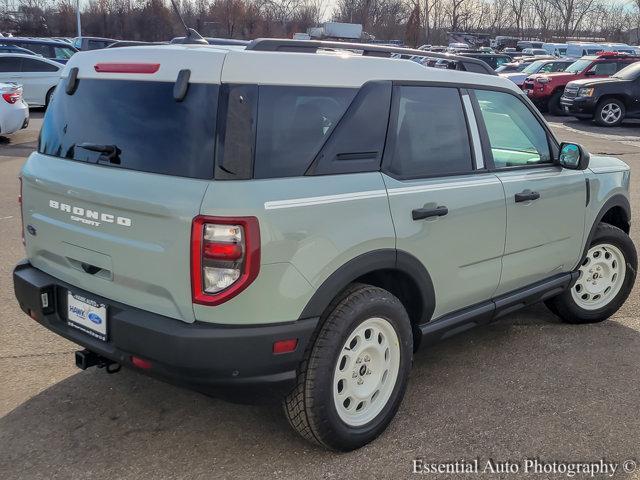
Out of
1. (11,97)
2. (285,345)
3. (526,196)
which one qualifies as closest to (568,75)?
(11,97)

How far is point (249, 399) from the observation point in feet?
9.02

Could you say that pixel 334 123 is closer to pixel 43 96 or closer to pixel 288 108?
pixel 288 108

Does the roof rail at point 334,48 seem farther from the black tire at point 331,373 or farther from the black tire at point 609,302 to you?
the black tire at point 609,302

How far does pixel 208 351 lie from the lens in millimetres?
2590

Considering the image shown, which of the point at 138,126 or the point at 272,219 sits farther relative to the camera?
the point at 138,126

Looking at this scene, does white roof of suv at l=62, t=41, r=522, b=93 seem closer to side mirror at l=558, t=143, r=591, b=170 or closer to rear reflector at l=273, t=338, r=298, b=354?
rear reflector at l=273, t=338, r=298, b=354

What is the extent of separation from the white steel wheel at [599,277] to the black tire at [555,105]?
18.1 m

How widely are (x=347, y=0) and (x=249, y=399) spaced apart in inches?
2984

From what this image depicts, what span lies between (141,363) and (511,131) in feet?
8.76

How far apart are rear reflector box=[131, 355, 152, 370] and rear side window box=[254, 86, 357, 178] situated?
90cm

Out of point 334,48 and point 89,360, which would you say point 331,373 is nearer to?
point 89,360

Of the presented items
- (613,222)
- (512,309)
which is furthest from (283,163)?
(613,222)

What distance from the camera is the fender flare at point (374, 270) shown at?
9.12ft

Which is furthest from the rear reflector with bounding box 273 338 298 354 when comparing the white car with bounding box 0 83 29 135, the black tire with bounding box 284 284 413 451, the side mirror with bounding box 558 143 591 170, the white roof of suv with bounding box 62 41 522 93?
the white car with bounding box 0 83 29 135
